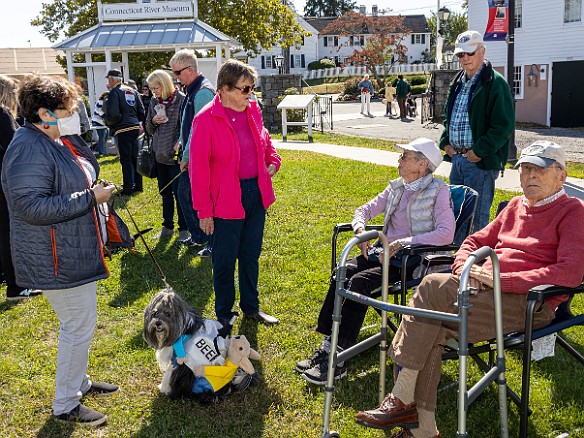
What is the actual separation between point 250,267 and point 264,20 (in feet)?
72.8

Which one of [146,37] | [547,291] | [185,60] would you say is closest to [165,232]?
[185,60]

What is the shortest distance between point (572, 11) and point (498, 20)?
34.9ft

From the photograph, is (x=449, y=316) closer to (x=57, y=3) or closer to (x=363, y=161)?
(x=363, y=161)

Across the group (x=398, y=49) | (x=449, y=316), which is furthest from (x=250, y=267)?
Result: (x=398, y=49)

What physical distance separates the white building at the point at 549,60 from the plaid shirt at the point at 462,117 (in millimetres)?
19169

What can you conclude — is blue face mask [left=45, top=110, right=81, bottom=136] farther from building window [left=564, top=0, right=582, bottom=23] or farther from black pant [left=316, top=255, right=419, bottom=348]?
building window [left=564, top=0, right=582, bottom=23]

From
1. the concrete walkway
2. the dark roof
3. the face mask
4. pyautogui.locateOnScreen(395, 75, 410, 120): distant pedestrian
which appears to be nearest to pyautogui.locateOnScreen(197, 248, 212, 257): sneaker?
the face mask

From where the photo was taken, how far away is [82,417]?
383cm

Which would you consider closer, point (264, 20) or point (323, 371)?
point (323, 371)

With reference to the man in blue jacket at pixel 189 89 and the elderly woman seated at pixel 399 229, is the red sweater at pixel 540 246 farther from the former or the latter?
the man in blue jacket at pixel 189 89

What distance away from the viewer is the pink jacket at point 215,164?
4.62 metres

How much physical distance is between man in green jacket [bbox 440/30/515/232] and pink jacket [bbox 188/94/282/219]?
6.34ft

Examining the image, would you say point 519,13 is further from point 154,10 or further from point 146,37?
point 146,37

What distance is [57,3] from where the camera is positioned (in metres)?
27.6
